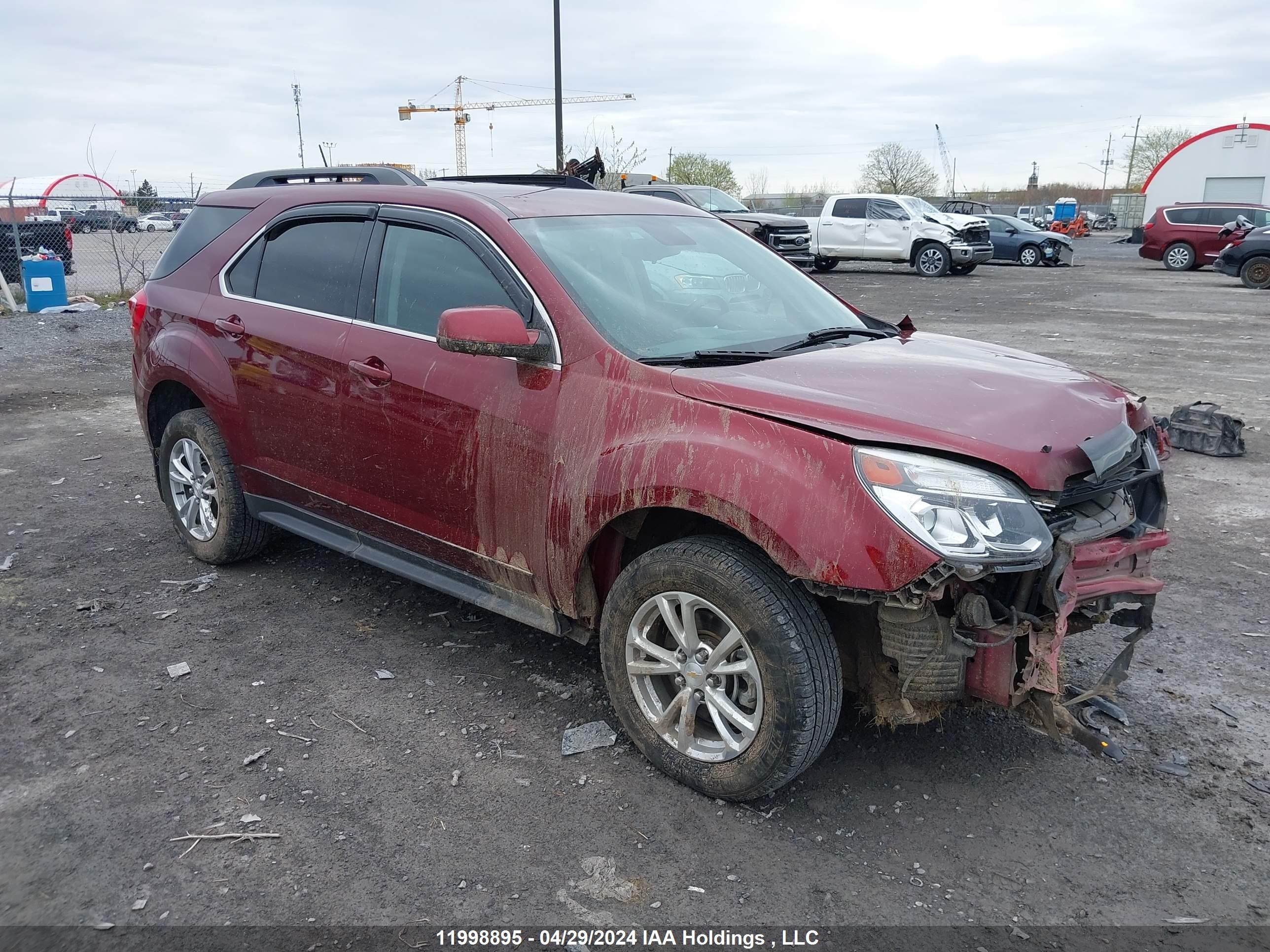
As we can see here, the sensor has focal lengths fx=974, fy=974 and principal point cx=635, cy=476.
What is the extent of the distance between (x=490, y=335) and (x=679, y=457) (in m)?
0.80

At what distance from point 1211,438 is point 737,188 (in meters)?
66.5

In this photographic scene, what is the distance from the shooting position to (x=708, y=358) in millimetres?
3289

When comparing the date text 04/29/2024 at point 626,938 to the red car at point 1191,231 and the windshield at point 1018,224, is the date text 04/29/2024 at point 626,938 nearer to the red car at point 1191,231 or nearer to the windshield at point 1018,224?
the red car at point 1191,231

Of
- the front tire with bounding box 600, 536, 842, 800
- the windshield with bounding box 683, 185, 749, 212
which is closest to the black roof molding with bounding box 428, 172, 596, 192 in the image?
the front tire with bounding box 600, 536, 842, 800

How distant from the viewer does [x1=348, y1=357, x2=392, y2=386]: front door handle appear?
3834 mm

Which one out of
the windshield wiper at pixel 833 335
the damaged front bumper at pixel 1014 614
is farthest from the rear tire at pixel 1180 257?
the damaged front bumper at pixel 1014 614

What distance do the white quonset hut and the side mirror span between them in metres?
55.8

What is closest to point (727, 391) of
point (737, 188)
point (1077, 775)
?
point (1077, 775)

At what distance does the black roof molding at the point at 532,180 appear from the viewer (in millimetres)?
4566

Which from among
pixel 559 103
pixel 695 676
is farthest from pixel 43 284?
pixel 695 676

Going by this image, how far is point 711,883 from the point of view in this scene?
2.75 m

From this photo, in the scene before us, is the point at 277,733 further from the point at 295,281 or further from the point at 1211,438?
the point at 1211,438

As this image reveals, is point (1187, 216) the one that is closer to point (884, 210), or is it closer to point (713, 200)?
point (884, 210)

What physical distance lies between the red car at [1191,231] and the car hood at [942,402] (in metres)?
26.5
